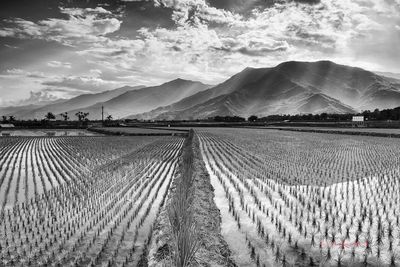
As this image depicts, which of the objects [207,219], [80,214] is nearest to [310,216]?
[207,219]

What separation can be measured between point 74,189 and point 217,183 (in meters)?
4.61

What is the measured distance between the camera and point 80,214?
804cm

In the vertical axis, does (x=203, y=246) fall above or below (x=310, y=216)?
above

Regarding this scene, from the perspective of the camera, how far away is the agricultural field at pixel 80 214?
5.55 metres

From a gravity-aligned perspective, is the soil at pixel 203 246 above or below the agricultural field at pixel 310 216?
above

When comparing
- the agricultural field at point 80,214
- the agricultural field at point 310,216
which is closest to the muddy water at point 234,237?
the agricultural field at point 310,216

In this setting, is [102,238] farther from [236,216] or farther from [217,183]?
[217,183]

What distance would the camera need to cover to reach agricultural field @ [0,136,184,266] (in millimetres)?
5555

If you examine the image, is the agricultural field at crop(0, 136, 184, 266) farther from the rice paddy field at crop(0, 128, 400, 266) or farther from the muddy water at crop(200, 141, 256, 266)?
the muddy water at crop(200, 141, 256, 266)

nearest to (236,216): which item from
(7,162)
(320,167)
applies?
(320,167)

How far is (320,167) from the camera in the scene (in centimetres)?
1453

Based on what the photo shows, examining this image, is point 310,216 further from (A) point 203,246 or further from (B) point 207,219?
(A) point 203,246

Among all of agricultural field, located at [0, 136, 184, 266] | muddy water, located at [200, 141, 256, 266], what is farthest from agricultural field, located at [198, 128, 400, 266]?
agricultural field, located at [0, 136, 184, 266]

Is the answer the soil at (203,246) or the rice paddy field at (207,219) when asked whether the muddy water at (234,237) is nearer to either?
the rice paddy field at (207,219)
